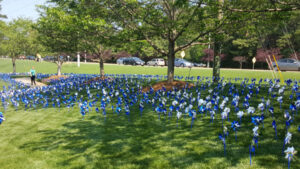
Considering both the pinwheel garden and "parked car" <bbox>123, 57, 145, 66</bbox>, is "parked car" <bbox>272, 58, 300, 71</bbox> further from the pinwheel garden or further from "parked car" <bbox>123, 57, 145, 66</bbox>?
the pinwheel garden

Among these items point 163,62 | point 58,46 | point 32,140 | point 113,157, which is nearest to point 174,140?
point 113,157

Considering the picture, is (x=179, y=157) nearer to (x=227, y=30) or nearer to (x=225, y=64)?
(x=227, y=30)

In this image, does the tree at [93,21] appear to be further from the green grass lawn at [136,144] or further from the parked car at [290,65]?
the parked car at [290,65]

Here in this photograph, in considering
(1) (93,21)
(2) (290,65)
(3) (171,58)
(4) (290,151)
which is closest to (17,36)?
(1) (93,21)

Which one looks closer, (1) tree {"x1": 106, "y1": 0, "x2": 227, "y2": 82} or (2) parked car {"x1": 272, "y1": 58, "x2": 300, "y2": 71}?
(1) tree {"x1": 106, "y1": 0, "x2": 227, "y2": 82}

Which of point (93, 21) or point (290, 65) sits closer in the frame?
point (93, 21)

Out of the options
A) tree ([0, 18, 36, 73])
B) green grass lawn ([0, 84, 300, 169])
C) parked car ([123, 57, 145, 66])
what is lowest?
green grass lawn ([0, 84, 300, 169])

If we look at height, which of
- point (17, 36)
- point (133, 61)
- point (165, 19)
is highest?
point (17, 36)

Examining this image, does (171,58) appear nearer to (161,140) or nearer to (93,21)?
(93,21)

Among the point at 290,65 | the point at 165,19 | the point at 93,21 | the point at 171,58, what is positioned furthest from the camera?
the point at 290,65

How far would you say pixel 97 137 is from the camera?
18.7ft

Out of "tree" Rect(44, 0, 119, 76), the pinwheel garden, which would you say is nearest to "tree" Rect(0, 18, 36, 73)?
"tree" Rect(44, 0, 119, 76)

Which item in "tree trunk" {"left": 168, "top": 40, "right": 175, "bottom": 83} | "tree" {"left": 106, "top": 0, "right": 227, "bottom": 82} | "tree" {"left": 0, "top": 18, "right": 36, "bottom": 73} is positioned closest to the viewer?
Answer: "tree" {"left": 106, "top": 0, "right": 227, "bottom": 82}

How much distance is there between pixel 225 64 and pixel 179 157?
4818cm
